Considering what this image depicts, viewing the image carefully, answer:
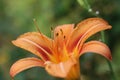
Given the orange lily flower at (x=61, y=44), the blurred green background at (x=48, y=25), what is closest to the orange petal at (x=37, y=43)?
the orange lily flower at (x=61, y=44)

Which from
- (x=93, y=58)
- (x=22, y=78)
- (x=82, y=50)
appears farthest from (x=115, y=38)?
(x=82, y=50)

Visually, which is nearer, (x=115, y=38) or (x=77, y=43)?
(x=77, y=43)

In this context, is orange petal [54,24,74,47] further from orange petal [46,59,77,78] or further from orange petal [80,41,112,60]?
orange petal [46,59,77,78]

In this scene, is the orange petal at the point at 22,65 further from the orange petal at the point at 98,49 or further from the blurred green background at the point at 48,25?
the blurred green background at the point at 48,25

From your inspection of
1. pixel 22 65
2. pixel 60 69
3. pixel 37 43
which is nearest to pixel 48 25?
pixel 37 43

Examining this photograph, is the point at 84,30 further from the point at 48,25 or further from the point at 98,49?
the point at 48,25

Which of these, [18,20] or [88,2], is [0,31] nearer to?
[18,20]

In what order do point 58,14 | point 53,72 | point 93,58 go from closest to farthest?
1. point 53,72
2. point 93,58
3. point 58,14
